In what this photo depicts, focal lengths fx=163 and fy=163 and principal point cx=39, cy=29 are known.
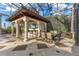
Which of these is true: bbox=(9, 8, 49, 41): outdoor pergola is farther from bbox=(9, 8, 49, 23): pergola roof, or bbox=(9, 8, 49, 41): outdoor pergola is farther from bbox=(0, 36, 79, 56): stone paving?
bbox=(0, 36, 79, 56): stone paving

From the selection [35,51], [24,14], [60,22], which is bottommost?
[35,51]

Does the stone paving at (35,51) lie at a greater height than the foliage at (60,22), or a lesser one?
lesser

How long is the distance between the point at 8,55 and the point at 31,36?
0.54 metres

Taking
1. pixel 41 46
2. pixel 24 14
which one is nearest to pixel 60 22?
pixel 41 46

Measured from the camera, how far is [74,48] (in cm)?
299

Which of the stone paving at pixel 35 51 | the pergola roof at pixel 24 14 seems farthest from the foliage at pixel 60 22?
the stone paving at pixel 35 51

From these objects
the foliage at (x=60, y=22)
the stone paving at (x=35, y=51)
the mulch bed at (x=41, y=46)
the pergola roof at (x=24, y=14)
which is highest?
the pergola roof at (x=24, y=14)

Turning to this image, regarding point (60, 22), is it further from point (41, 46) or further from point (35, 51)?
point (35, 51)

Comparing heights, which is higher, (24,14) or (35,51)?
(24,14)

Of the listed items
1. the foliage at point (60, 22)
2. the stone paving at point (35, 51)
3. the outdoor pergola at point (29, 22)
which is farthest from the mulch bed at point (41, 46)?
the foliage at point (60, 22)

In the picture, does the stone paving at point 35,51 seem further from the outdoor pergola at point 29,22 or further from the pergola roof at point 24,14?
the pergola roof at point 24,14

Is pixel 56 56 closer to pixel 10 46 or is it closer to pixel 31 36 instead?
pixel 31 36

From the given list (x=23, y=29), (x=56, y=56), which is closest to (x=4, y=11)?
(x=23, y=29)

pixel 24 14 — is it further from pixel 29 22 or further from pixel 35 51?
pixel 35 51
